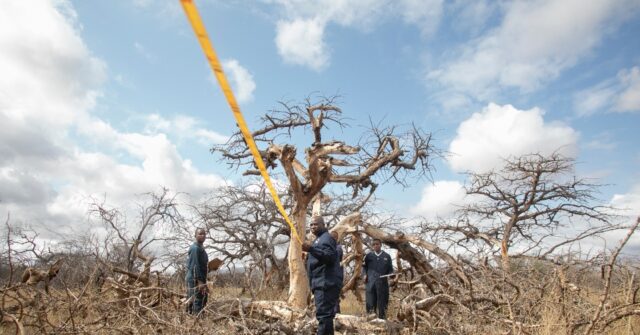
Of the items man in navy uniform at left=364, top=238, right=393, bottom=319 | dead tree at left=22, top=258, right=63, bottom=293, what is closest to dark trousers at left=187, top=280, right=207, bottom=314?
dead tree at left=22, top=258, right=63, bottom=293

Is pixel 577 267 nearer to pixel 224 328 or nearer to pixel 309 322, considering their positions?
pixel 309 322

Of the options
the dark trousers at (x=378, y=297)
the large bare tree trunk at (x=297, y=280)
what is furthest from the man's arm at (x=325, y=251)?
the dark trousers at (x=378, y=297)

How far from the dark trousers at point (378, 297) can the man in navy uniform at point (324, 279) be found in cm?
289

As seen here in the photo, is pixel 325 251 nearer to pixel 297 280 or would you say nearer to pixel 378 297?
pixel 297 280

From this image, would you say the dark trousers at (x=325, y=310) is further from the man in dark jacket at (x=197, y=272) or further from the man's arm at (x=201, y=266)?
the man's arm at (x=201, y=266)

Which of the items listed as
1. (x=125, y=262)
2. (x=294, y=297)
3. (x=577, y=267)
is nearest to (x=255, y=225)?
(x=125, y=262)

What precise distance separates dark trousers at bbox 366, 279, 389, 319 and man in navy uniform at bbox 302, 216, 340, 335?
2.89 m

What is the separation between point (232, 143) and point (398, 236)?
4.64 metres

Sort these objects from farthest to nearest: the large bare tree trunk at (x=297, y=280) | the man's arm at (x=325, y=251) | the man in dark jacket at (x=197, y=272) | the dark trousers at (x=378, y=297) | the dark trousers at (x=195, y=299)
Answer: the dark trousers at (x=378, y=297) < the large bare tree trunk at (x=297, y=280) < the man in dark jacket at (x=197, y=272) < the dark trousers at (x=195, y=299) < the man's arm at (x=325, y=251)

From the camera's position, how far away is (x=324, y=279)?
5531 mm

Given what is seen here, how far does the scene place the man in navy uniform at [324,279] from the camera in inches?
214

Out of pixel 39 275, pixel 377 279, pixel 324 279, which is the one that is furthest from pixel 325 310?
pixel 39 275

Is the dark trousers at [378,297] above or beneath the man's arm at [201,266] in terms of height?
beneath

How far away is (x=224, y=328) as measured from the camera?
592 cm
